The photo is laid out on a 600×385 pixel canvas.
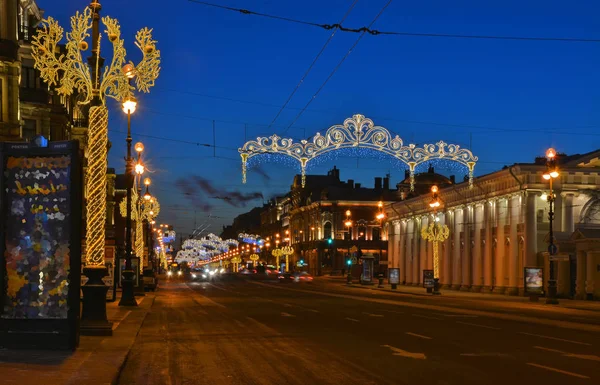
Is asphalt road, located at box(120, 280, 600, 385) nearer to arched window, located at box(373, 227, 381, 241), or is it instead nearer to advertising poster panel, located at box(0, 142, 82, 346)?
advertising poster panel, located at box(0, 142, 82, 346)

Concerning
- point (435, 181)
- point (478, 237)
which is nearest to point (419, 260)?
point (478, 237)

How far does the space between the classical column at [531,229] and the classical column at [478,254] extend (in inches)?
304

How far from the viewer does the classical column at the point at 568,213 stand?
56719mm

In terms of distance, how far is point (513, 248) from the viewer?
5875 centimetres

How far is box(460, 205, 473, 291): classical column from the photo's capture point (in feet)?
221

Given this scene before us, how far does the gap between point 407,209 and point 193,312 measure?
54.1 m

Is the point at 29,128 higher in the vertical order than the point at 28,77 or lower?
lower

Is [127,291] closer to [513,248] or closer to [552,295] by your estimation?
[552,295]

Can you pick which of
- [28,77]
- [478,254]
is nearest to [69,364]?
[28,77]

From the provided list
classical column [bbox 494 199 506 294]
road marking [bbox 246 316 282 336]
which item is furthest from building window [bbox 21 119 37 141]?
classical column [bbox 494 199 506 294]

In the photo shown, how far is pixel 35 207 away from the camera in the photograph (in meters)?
15.3

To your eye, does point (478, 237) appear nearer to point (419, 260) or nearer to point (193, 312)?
point (419, 260)

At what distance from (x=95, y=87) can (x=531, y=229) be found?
42080mm

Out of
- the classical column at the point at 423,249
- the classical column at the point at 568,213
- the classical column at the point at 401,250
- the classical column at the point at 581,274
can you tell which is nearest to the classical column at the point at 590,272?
the classical column at the point at 581,274
